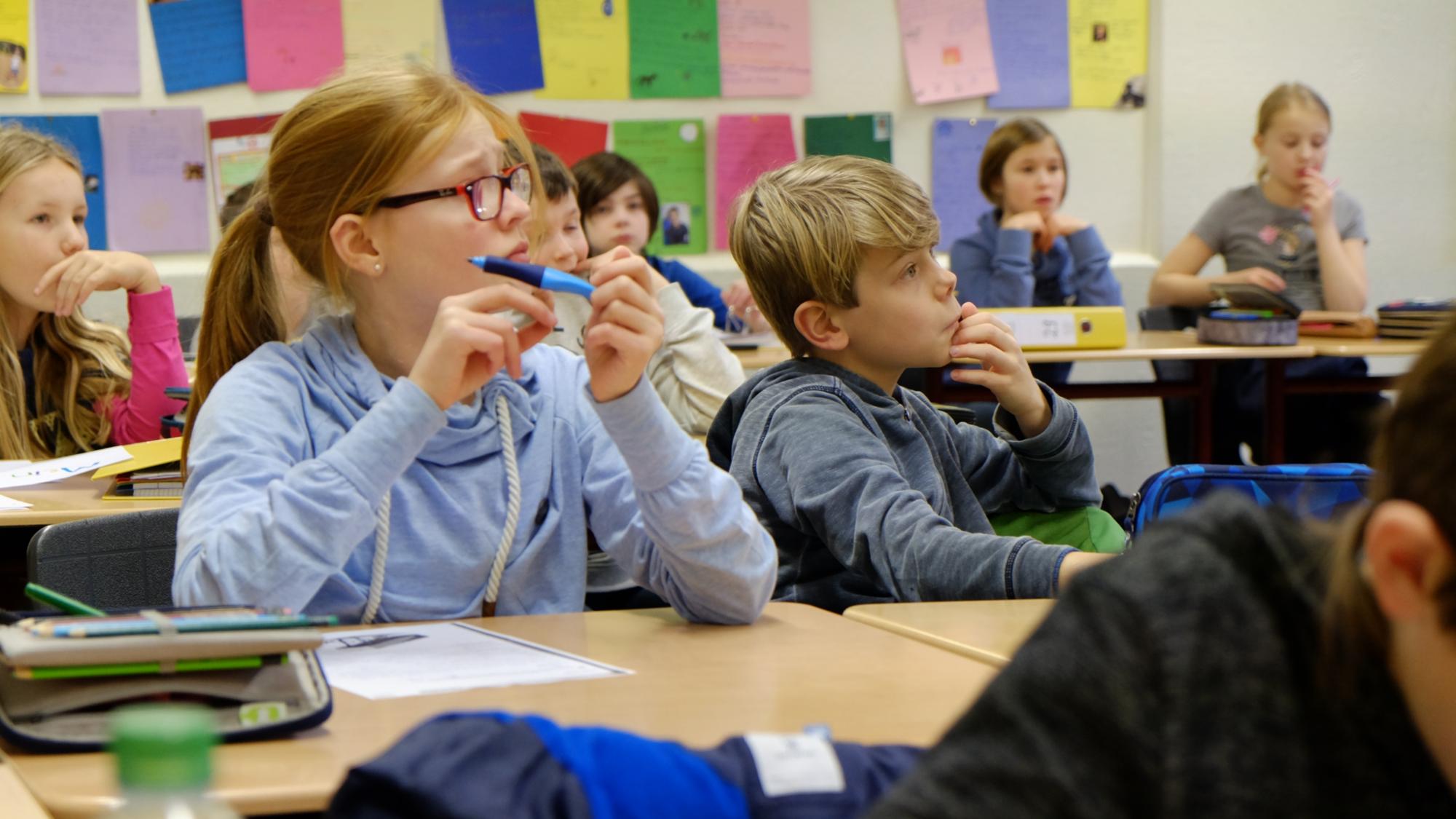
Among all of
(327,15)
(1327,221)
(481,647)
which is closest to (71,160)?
(327,15)

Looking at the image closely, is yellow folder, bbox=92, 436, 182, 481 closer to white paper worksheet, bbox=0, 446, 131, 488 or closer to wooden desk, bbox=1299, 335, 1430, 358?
white paper worksheet, bbox=0, 446, 131, 488

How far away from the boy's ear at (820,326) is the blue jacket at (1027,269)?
2.58 m

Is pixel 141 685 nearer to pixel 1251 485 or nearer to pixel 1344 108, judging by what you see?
pixel 1251 485

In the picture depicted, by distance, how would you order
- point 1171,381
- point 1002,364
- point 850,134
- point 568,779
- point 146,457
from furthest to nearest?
point 850,134
point 1171,381
point 146,457
point 1002,364
point 568,779

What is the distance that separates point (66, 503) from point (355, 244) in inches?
35.7

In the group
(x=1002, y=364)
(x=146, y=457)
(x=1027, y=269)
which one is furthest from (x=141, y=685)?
(x=1027, y=269)

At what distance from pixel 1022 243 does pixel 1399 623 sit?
3.84 metres

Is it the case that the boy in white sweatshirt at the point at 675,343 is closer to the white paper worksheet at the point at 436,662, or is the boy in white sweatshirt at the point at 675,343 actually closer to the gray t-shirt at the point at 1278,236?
the white paper worksheet at the point at 436,662

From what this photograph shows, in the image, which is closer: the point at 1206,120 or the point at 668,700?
the point at 668,700

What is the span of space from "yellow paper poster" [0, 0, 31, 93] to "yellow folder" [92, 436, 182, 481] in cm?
275

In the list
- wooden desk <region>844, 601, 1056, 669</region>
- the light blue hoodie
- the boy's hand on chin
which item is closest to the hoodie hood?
the light blue hoodie

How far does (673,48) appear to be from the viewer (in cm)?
500

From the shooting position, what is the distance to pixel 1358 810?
0.62 m

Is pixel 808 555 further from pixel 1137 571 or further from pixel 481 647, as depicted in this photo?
pixel 1137 571
